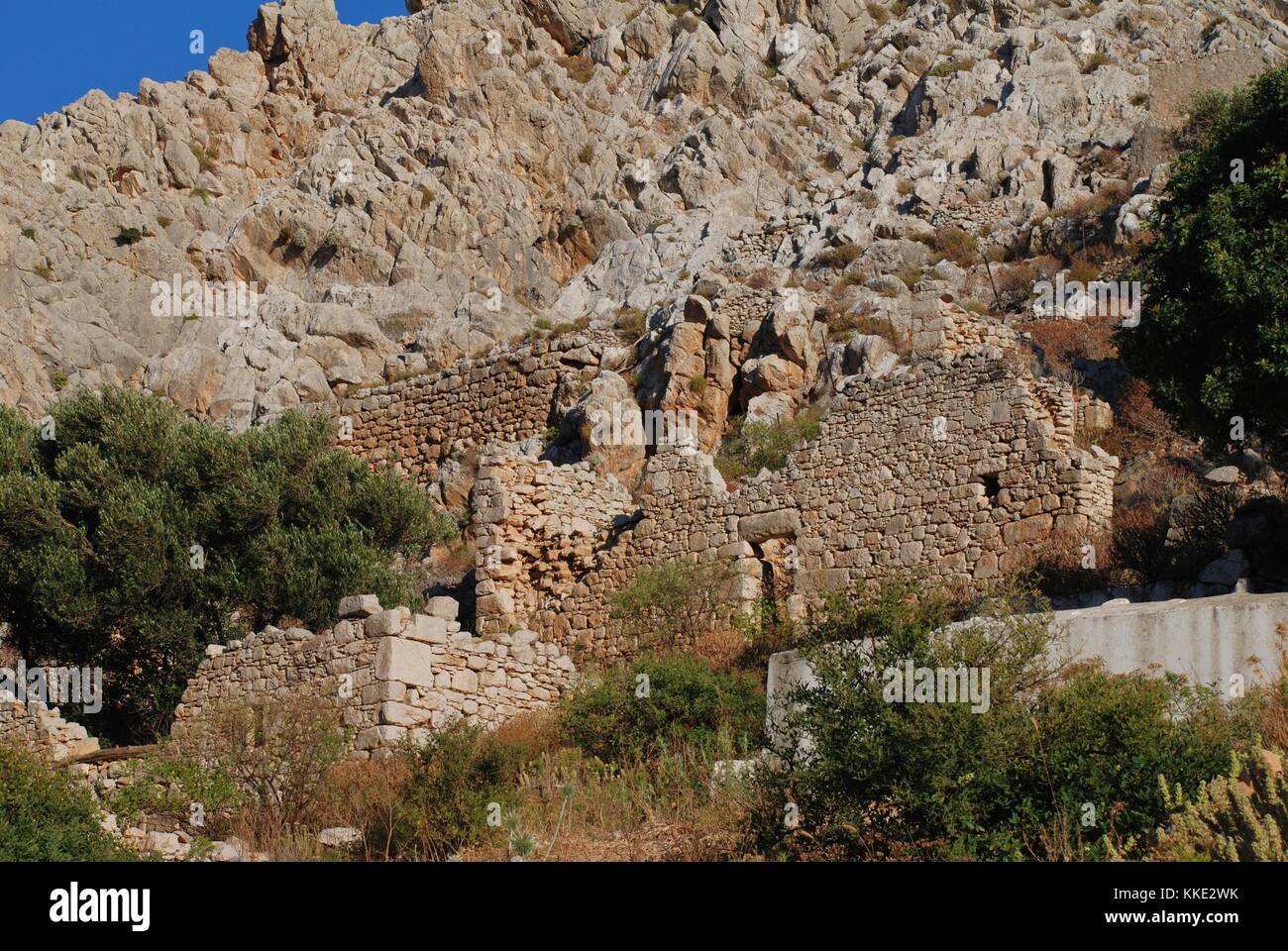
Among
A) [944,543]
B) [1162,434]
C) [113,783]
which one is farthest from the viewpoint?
[1162,434]

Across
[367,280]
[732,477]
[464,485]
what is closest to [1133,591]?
[732,477]

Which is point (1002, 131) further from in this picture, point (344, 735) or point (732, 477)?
point (344, 735)

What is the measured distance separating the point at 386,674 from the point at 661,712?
3.09m

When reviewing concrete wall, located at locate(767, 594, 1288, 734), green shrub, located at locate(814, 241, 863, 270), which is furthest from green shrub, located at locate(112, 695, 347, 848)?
green shrub, located at locate(814, 241, 863, 270)

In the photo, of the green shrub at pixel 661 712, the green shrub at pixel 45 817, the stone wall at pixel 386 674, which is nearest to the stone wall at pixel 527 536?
the stone wall at pixel 386 674

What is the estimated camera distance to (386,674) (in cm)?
1441

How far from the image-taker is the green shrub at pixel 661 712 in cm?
1286

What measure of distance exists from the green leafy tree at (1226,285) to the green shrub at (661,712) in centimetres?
520

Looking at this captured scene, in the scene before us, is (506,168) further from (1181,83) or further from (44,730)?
(44,730)

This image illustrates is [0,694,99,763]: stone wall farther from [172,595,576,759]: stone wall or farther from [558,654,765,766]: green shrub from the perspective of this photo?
[558,654,765,766]: green shrub

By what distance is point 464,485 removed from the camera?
2544 centimetres

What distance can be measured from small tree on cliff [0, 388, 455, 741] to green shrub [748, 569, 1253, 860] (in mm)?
10607

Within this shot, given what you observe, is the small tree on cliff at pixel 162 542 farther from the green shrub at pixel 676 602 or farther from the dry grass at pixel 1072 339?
the dry grass at pixel 1072 339

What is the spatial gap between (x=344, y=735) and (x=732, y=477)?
8.66 m
